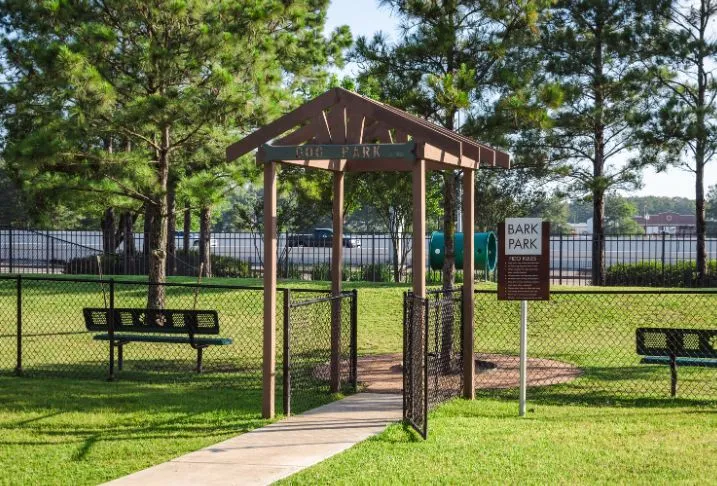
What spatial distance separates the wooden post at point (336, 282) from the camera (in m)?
11.8

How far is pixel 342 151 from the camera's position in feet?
33.4

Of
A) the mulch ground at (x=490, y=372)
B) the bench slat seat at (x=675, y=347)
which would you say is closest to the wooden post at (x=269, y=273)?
the mulch ground at (x=490, y=372)

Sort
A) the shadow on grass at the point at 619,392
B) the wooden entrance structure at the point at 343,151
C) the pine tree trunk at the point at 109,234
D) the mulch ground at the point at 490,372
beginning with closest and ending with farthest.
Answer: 1. the wooden entrance structure at the point at 343,151
2. the shadow on grass at the point at 619,392
3. the mulch ground at the point at 490,372
4. the pine tree trunk at the point at 109,234

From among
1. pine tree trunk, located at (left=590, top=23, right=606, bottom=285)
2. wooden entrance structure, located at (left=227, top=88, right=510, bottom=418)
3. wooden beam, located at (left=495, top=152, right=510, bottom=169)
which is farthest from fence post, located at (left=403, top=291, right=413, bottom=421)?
pine tree trunk, located at (left=590, top=23, right=606, bottom=285)

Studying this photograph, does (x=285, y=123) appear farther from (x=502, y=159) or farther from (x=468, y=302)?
Answer: (x=468, y=302)

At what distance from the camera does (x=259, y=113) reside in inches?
737

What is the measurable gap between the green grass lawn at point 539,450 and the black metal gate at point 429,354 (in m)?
0.24

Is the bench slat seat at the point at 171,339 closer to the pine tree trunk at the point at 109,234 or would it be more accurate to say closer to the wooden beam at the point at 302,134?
the wooden beam at the point at 302,134

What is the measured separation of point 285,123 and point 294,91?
17.5 m

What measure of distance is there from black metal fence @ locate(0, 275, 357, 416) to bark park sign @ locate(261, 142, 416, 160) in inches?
57.1

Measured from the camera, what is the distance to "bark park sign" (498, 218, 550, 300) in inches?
407

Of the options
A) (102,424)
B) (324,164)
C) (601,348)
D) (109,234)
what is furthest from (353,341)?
(109,234)

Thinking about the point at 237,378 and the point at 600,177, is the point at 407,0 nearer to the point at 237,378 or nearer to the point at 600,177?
the point at 237,378

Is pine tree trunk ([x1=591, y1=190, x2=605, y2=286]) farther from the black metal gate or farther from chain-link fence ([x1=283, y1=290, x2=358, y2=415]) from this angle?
the black metal gate
